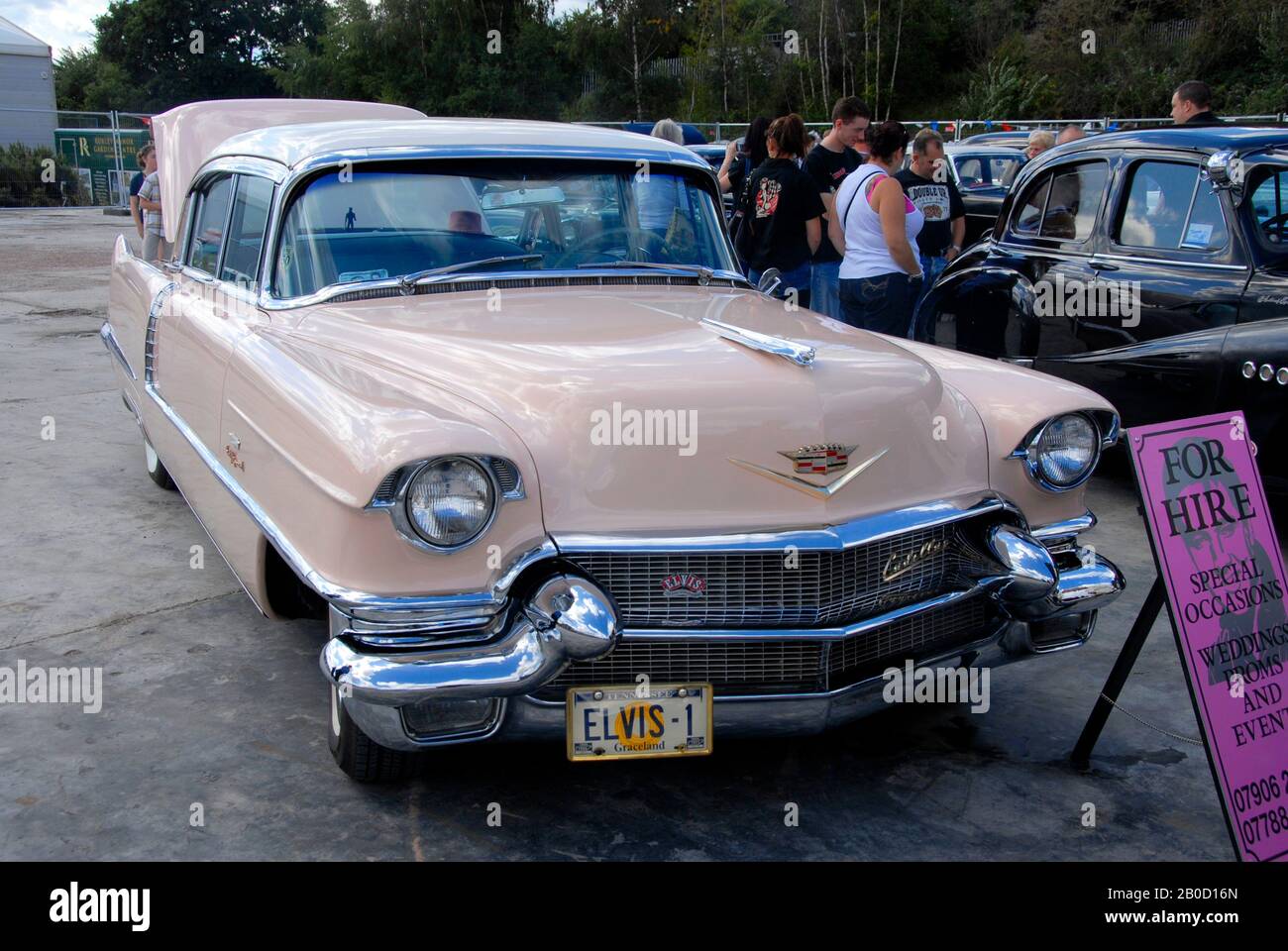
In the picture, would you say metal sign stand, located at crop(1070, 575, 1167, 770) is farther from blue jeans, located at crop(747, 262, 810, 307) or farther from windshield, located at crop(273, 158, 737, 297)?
blue jeans, located at crop(747, 262, 810, 307)

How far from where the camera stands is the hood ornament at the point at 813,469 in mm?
2922

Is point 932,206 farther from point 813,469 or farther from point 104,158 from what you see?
point 104,158

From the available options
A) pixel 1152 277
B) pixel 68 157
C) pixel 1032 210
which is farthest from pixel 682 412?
pixel 68 157

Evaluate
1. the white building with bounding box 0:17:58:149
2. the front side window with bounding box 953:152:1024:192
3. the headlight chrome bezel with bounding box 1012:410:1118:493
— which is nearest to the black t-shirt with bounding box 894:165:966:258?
the headlight chrome bezel with bounding box 1012:410:1118:493

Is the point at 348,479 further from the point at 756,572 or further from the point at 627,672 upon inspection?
the point at 756,572

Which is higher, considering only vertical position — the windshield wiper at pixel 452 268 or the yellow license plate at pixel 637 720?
the windshield wiper at pixel 452 268

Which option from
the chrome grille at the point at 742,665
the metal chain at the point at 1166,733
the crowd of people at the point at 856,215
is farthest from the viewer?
the crowd of people at the point at 856,215

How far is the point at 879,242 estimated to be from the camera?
20.7 ft

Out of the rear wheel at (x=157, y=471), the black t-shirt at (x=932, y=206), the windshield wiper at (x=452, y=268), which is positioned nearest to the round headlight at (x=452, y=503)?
the windshield wiper at (x=452, y=268)

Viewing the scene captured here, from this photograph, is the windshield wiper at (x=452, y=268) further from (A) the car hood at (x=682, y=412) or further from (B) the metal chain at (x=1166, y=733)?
(B) the metal chain at (x=1166, y=733)

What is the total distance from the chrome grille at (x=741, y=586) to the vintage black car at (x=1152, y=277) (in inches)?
114

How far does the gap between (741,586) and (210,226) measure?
3043mm

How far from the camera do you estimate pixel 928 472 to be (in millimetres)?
3166

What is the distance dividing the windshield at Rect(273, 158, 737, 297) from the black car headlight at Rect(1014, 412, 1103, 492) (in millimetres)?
1425
